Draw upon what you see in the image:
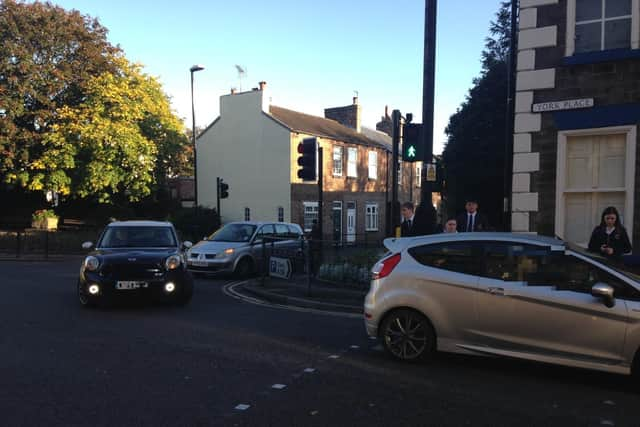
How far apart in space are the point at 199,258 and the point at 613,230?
10256 millimetres

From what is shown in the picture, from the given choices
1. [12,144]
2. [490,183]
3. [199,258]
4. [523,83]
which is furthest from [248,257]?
[12,144]

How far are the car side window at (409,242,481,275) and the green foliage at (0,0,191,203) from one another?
26.4m

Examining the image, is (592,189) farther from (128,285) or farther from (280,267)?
(128,285)

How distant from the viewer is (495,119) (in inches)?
965

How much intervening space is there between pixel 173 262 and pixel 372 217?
91.8ft

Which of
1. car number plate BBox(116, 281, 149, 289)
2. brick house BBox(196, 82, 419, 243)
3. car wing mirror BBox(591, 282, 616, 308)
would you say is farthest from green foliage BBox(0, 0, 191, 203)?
car wing mirror BBox(591, 282, 616, 308)

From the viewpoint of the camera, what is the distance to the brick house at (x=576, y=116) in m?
9.04

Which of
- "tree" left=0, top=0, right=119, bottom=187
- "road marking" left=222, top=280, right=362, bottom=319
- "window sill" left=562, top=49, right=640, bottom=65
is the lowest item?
"road marking" left=222, top=280, right=362, bottom=319

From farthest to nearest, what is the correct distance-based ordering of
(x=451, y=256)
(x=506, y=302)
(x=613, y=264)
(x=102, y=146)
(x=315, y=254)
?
1. (x=102, y=146)
2. (x=315, y=254)
3. (x=451, y=256)
4. (x=506, y=302)
5. (x=613, y=264)

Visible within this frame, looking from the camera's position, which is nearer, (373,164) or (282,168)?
(282,168)

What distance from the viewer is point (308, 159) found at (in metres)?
13.0

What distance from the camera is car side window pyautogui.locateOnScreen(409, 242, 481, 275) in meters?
5.88

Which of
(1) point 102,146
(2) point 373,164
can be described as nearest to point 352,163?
(2) point 373,164

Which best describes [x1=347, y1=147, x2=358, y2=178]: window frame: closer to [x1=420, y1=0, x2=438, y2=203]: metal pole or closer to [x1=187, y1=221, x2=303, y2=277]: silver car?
[x1=187, y1=221, x2=303, y2=277]: silver car
